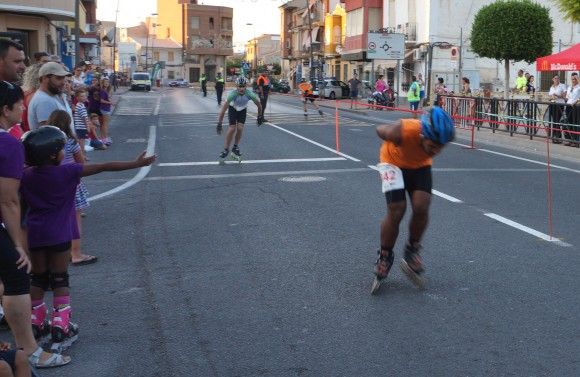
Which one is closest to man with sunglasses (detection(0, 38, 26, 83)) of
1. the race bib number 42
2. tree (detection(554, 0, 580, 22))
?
the race bib number 42

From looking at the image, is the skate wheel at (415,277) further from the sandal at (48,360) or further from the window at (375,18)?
the window at (375,18)

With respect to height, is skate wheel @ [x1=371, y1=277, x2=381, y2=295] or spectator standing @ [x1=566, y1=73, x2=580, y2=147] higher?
spectator standing @ [x1=566, y1=73, x2=580, y2=147]

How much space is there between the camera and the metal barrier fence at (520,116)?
18.9 m

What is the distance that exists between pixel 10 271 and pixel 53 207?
774mm

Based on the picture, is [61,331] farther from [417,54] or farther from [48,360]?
[417,54]

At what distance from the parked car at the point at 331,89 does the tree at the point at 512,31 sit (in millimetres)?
20769

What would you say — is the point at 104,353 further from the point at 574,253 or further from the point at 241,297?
the point at 574,253

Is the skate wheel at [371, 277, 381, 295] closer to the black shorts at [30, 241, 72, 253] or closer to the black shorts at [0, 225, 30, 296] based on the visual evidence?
the black shorts at [30, 241, 72, 253]

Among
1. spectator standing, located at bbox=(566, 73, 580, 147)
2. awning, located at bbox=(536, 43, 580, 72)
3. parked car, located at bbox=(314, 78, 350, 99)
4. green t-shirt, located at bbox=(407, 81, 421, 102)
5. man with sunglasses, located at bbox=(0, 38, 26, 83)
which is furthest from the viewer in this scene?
parked car, located at bbox=(314, 78, 350, 99)

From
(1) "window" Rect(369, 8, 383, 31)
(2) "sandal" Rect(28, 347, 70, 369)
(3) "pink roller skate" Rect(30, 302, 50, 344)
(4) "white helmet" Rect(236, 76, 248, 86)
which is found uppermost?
(1) "window" Rect(369, 8, 383, 31)

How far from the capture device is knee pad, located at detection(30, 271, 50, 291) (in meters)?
5.08

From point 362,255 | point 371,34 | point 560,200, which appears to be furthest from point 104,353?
point 371,34

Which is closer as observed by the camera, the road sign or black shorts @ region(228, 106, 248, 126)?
black shorts @ region(228, 106, 248, 126)

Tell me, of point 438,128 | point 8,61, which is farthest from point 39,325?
point 438,128
